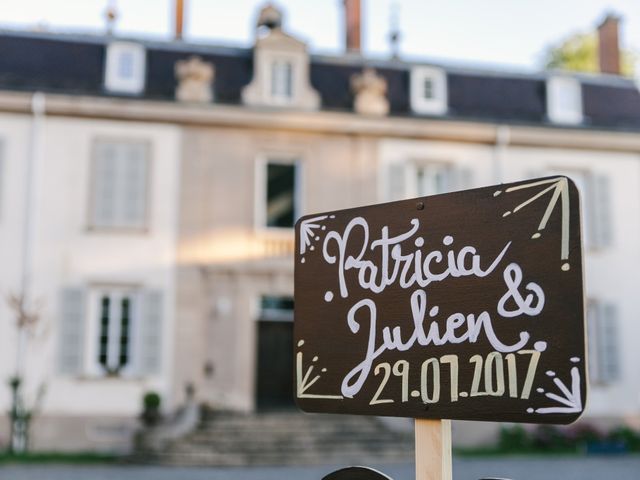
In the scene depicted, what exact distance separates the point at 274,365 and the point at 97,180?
470cm

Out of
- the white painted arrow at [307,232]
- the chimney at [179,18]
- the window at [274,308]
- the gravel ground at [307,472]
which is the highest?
the chimney at [179,18]

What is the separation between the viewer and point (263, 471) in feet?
40.2

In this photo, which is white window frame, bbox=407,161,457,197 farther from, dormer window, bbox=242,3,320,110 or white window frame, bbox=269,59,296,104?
white window frame, bbox=269,59,296,104

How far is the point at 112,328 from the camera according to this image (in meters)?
14.8

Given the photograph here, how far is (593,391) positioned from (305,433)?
591 cm

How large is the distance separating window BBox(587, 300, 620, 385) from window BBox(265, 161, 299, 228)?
20.1 feet

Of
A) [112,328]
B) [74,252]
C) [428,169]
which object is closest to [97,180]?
[74,252]

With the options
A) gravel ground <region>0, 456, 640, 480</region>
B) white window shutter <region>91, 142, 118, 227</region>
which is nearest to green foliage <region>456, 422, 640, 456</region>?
gravel ground <region>0, 456, 640, 480</region>

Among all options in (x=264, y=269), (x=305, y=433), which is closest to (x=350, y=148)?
(x=264, y=269)

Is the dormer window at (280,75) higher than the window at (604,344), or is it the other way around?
the dormer window at (280,75)

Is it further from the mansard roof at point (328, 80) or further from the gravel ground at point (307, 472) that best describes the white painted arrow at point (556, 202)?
the mansard roof at point (328, 80)

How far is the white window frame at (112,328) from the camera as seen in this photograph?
47.8ft

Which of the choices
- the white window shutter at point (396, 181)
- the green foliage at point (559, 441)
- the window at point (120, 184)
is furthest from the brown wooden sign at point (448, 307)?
the green foliage at point (559, 441)

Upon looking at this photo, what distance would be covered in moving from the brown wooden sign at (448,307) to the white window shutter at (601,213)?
1479cm
